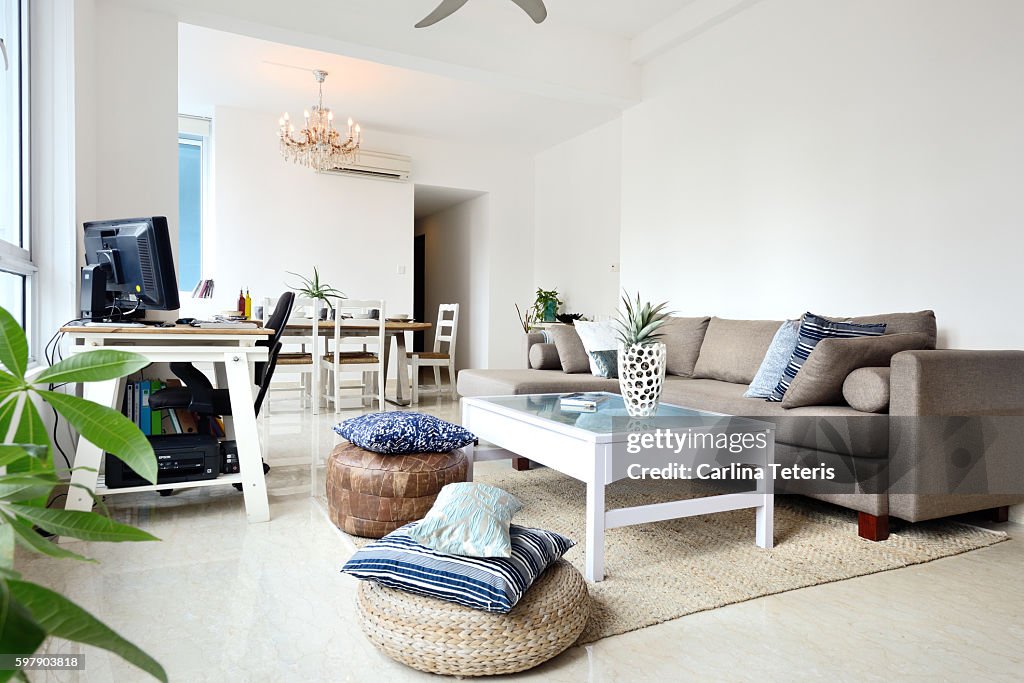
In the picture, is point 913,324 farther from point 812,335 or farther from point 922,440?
point 922,440

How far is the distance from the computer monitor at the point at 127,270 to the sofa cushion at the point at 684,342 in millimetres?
2862

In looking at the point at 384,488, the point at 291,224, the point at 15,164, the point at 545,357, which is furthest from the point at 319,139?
the point at 384,488

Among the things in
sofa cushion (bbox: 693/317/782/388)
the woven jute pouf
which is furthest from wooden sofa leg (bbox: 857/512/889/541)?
the woven jute pouf

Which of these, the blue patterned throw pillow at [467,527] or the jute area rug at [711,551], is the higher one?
the blue patterned throw pillow at [467,527]

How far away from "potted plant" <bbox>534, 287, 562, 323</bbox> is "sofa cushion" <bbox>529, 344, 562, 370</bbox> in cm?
282

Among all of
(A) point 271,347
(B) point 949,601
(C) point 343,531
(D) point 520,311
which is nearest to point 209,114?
(D) point 520,311

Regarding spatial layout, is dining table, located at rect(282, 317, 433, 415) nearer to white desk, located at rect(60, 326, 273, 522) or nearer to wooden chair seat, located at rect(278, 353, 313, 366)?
wooden chair seat, located at rect(278, 353, 313, 366)

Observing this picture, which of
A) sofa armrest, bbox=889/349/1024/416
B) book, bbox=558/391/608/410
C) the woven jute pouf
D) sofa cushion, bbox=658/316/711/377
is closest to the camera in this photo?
the woven jute pouf

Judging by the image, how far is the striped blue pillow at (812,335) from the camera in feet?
9.43

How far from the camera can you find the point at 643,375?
2385 mm

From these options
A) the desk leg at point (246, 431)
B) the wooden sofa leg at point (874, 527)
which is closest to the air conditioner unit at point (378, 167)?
the desk leg at point (246, 431)

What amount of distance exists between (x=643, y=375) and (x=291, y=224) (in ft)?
17.8

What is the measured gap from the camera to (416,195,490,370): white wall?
26.6ft

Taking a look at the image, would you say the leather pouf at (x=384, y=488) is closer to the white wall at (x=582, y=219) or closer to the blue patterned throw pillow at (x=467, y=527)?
the blue patterned throw pillow at (x=467, y=527)
